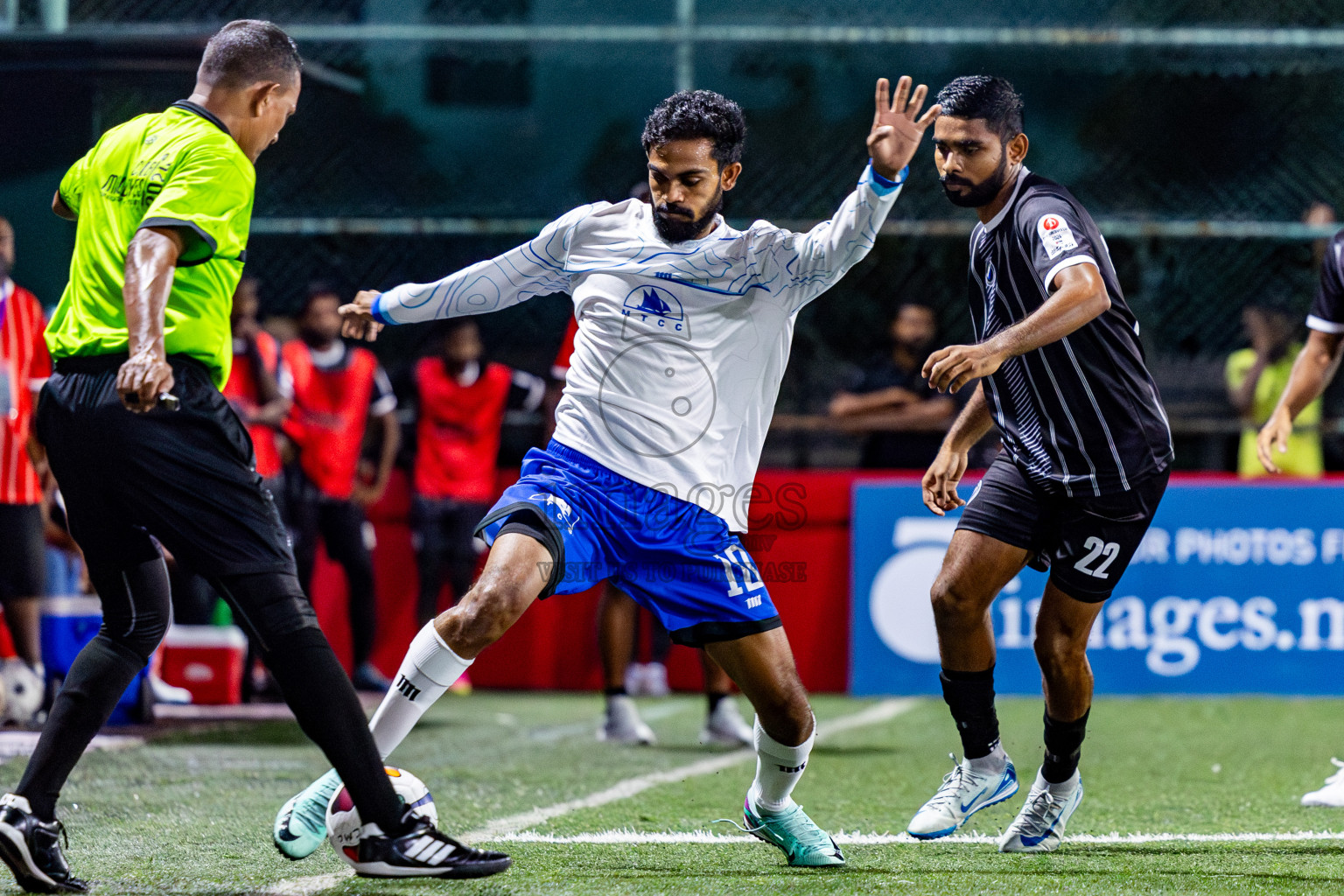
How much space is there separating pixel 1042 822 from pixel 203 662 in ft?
17.8

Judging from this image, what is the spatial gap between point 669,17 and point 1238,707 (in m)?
5.76

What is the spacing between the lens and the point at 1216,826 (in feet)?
16.0

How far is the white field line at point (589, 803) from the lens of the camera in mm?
3711

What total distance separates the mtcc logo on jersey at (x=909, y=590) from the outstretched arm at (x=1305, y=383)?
155 inches

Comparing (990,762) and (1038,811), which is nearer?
(1038,811)

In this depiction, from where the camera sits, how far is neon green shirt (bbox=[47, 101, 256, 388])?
3549mm

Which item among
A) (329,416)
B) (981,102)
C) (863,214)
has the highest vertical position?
(981,102)

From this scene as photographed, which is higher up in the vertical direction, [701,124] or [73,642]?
[701,124]

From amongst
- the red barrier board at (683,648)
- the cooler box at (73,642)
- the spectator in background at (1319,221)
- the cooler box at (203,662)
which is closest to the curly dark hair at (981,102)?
the red barrier board at (683,648)

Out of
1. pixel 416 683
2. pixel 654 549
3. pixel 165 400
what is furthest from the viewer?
pixel 654 549

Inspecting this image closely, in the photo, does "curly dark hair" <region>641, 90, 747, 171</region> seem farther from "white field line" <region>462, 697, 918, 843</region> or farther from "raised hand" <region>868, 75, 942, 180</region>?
"white field line" <region>462, 697, 918, 843</region>

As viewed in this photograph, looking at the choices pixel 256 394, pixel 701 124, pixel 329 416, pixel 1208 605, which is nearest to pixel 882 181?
pixel 701 124

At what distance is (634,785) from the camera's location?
5797 mm

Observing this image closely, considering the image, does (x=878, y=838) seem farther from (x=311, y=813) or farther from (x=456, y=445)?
(x=456, y=445)
